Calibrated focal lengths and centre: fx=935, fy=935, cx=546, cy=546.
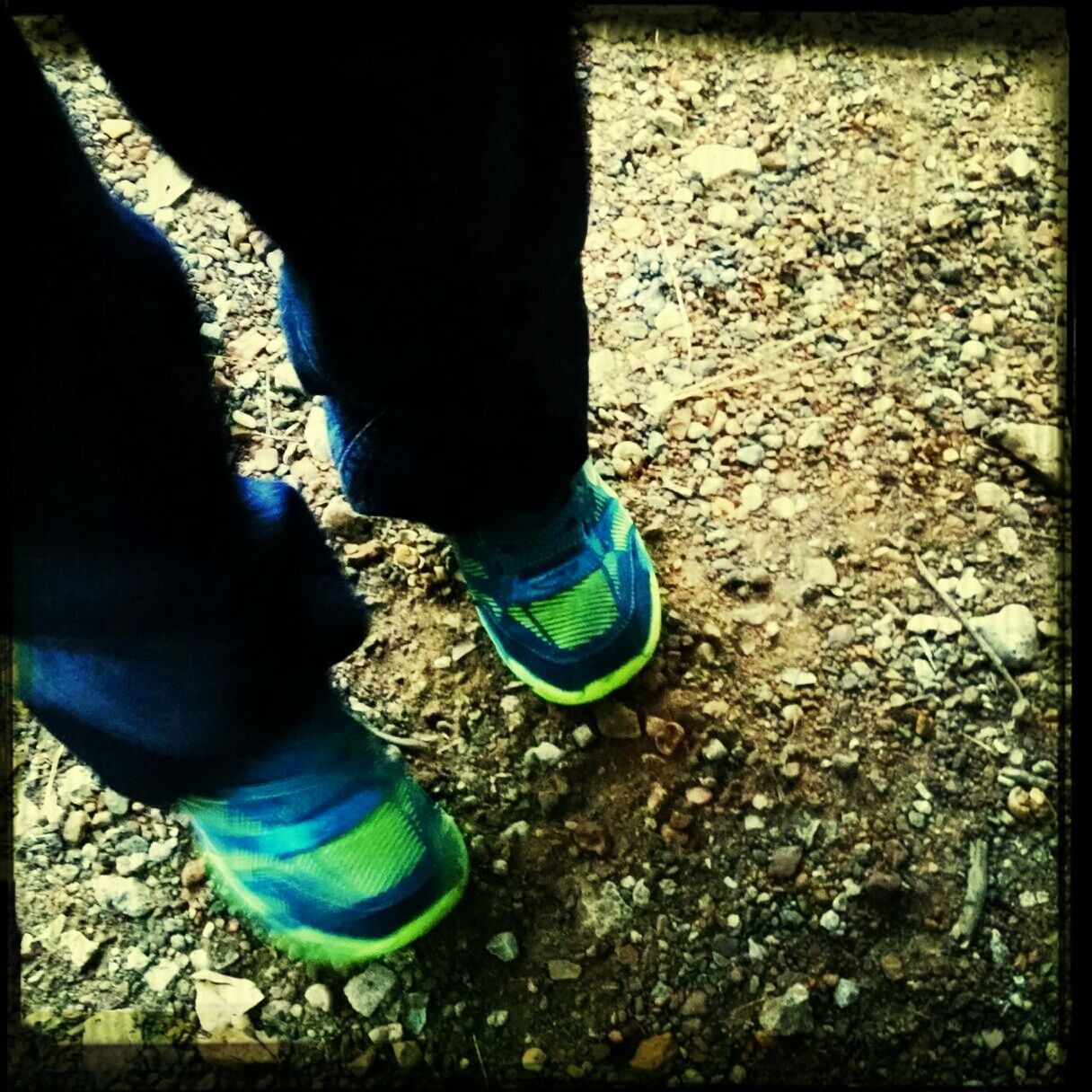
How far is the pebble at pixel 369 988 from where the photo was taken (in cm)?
78

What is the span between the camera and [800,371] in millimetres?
954

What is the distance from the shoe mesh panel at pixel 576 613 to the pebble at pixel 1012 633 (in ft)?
1.13

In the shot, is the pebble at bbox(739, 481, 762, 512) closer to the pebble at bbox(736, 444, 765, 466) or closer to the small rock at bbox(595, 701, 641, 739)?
the pebble at bbox(736, 444, 765, 466)

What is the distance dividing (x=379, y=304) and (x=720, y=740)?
0.50 meters

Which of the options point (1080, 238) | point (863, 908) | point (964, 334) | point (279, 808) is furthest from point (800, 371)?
point (279, 808)

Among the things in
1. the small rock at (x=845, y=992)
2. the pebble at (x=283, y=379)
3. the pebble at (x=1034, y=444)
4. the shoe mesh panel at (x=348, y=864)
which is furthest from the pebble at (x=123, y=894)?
the pebble at (x=1034, y=444)

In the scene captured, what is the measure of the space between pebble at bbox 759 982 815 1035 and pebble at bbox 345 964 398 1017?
31 cm

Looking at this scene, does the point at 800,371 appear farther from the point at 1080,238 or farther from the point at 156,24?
the point at 156,24

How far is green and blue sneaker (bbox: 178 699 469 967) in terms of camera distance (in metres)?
0.72

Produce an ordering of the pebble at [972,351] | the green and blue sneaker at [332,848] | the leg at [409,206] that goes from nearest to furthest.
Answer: the leg at [409,206]
the green and blue sneaker at [332,848]
the pebble at [972,351]

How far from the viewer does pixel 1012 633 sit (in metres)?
0.86

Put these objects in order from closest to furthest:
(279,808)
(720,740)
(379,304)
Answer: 1. (379,304)
2. (279,808)
3. (720,740)

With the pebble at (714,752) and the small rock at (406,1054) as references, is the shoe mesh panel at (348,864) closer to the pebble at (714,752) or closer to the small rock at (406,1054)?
the small rock at (406,1054)

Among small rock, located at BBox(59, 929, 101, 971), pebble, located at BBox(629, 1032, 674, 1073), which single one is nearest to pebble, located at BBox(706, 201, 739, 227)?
pebble, located at BBox(629, 1032, 674, 1073)
